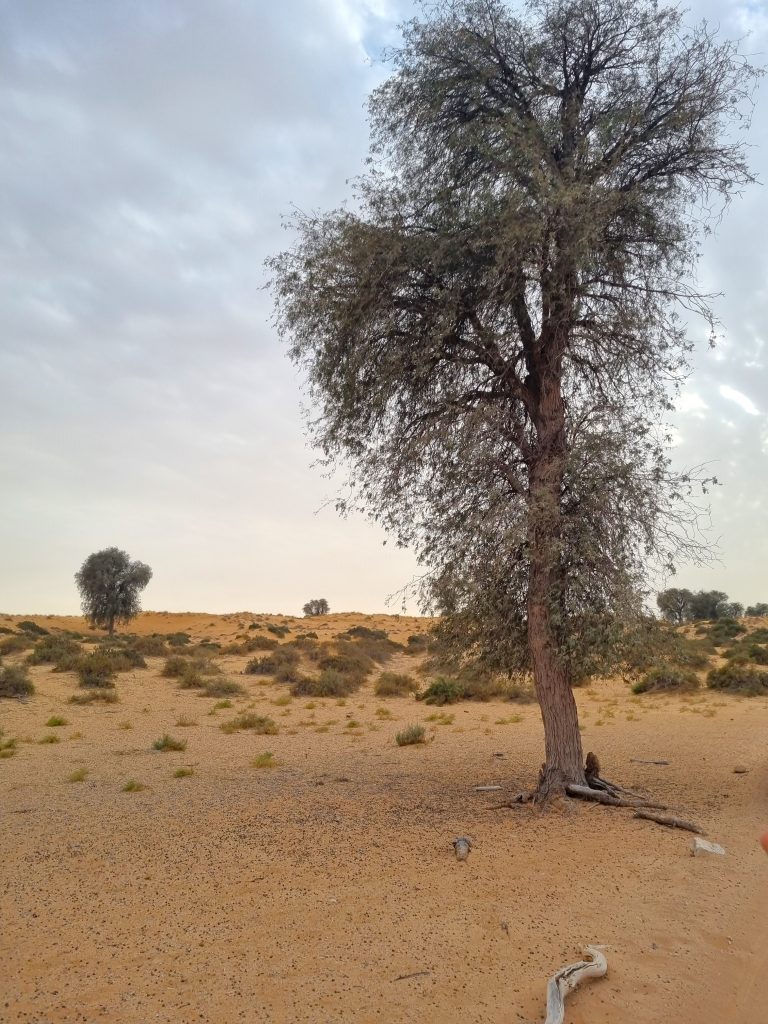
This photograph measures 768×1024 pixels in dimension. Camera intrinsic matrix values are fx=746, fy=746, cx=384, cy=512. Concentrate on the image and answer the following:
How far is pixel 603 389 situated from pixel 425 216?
380 centimetres

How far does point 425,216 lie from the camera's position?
11.0 m

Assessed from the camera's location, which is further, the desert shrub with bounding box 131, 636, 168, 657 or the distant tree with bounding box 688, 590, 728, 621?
the distant tree with bounding box 688, 590, 728, 621

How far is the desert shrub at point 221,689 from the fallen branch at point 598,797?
17.8 metres

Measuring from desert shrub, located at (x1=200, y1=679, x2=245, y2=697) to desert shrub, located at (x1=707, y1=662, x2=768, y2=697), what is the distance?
667 inches

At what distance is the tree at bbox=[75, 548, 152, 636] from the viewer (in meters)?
58.7

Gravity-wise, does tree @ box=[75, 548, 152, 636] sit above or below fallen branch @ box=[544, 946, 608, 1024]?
above

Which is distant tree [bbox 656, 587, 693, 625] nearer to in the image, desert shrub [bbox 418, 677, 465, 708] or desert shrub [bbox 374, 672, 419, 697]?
desert shrub [bbox 418, 677, 465, 708]

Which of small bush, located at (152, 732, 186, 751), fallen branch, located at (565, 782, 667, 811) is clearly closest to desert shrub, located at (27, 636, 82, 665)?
small bush, located at (152, 732, 186, 751)

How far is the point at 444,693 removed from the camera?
25594 millimetres

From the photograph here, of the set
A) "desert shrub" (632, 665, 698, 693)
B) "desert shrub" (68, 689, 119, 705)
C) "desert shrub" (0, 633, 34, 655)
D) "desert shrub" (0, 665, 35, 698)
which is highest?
"desert shrub" (0, 633, 34, 655)

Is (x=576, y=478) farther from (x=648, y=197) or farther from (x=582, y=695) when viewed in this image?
(x=582, y=695)

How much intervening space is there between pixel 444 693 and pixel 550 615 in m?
16.7

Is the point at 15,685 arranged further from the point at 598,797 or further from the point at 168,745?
the point at 598,797

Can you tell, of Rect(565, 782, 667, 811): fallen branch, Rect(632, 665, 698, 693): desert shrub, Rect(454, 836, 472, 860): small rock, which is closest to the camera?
Rect(454, 836, 472, 860): small rock
